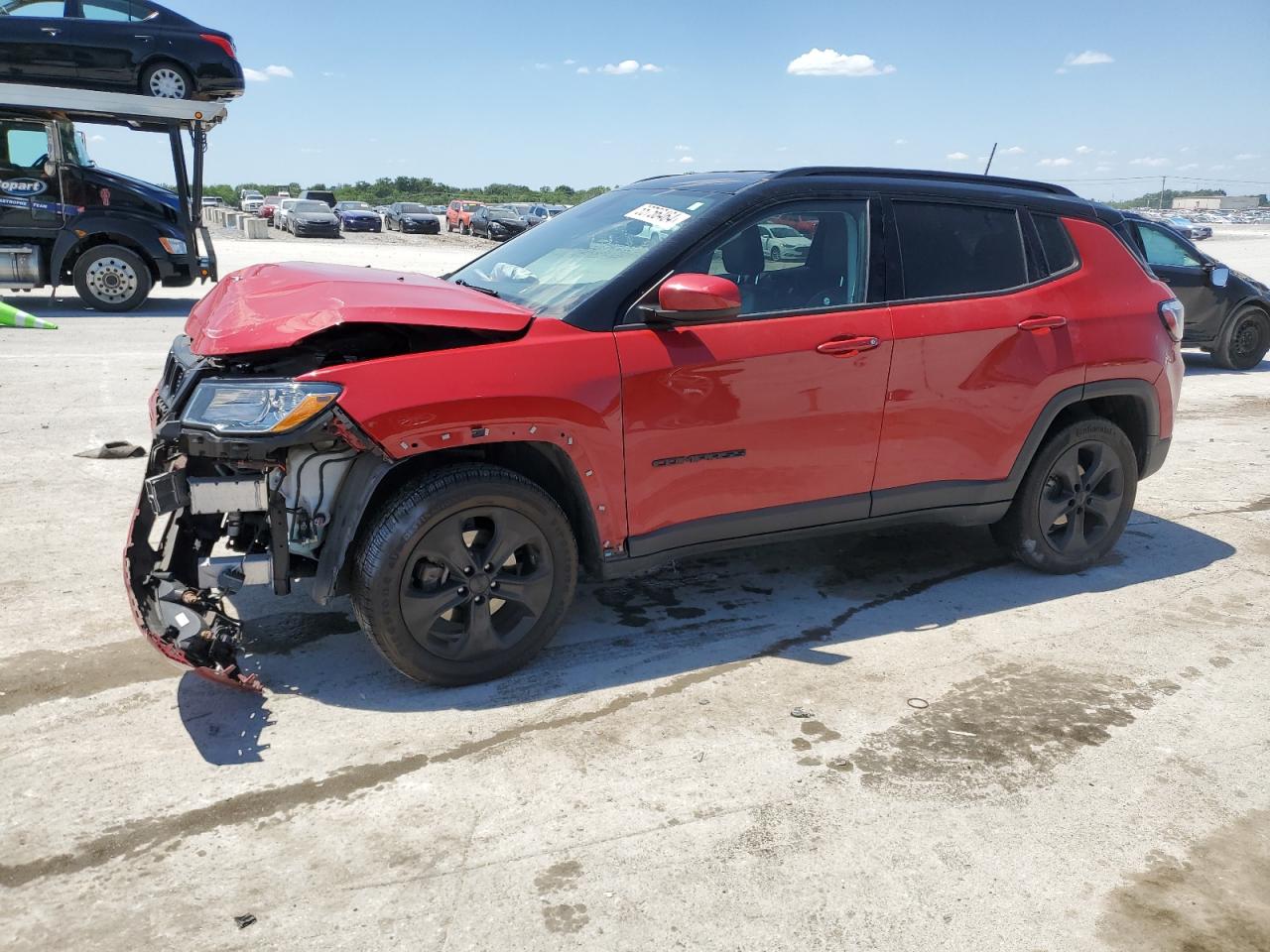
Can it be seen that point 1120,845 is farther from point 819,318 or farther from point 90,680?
point 90,680

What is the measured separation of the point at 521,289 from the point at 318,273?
0.81 m

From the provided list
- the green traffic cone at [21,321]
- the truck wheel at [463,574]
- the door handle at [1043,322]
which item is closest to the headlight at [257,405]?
the truck wheel at [463,574]

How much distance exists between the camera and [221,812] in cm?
287

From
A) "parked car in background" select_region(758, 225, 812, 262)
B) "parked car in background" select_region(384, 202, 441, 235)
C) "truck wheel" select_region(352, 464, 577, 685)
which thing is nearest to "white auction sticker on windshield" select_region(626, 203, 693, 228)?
"parked car in background" select_region(758, 225, 812, 262)

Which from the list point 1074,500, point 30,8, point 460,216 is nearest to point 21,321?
point 30,8

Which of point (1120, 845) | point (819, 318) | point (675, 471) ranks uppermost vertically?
point (819, 318)

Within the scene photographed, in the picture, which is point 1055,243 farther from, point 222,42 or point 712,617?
point 222,42

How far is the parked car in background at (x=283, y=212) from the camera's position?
135ft

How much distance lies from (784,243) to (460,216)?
4578 centimetres

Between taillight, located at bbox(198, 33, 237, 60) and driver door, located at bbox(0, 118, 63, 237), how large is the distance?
2.26 metres

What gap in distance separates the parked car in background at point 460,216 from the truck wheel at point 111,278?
32951 millimetres

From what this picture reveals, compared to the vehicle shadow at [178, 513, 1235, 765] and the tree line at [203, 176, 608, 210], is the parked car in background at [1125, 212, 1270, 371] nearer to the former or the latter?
the vehicle shadow at [178, 513, 1235, 765]

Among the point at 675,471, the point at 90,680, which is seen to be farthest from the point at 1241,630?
the point at 90,680

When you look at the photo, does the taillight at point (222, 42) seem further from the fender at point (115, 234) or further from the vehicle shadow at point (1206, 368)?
the vehicle shadow at point (1206, 368)
